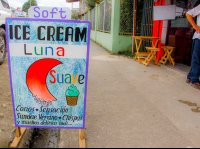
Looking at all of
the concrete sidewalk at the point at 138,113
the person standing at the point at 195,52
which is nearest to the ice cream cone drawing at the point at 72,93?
the concrete sidewalk at the point at 138,113

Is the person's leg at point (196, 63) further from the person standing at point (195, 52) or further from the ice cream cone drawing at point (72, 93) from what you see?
the ice cream cone drawing at point (72, 93)

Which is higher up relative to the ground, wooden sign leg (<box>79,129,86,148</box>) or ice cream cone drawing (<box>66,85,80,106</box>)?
ice cream cone drawing (<box>66,85,80,106</box>)

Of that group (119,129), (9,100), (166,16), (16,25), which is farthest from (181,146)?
(166,16)

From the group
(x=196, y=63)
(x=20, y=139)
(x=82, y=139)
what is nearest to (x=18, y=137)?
(x=20, y=139)

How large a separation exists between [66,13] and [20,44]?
59 cm

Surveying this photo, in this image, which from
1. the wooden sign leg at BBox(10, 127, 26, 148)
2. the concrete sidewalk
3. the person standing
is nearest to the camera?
the wooden sign leg at BBox(10, 127, 26, 148)

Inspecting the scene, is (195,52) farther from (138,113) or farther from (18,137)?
(18,137)

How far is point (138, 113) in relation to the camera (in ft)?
10.2

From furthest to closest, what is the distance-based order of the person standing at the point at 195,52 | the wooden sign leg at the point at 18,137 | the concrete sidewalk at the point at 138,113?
the person standing at the point at 195,52 < the concrete sidewalk at the point at 138,113 < the wooden sign leg at the point at 18,137

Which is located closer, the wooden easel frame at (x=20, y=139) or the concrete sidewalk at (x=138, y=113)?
the wooden easel frame at (x=20, y=139)

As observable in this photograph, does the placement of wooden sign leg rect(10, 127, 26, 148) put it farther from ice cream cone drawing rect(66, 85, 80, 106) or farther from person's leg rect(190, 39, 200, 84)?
person's leg rect(190, 39, 200, 84)

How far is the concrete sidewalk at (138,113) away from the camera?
236 centimetres

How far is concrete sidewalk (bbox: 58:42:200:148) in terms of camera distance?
2.36 m

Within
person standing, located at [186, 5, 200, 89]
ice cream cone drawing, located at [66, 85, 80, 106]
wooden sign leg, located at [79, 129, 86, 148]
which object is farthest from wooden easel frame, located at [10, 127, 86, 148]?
person standing, located at [186, 5, 200, 89]
